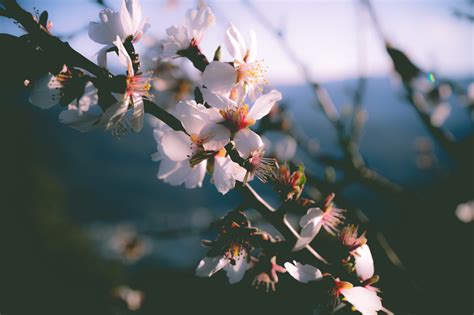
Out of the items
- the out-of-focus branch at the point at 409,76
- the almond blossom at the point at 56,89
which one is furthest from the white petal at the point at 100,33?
the out-of-focus branch at the point at 409,76

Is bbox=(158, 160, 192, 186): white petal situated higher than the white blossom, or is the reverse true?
bbox=(158, 160, 192, 186): white petal

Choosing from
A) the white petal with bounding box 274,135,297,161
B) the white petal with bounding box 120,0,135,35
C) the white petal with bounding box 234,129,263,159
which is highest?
the white petal with bounding box 120,0,135,35

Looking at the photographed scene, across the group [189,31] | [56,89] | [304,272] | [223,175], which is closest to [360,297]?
[304,272]

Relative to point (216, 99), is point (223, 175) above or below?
below

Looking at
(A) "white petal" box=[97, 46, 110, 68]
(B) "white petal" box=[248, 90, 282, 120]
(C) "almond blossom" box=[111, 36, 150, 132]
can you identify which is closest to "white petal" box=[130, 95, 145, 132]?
(C) "almond blossom" box=[111, 36, 150, 132]

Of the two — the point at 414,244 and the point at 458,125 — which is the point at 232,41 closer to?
the point at 414,244

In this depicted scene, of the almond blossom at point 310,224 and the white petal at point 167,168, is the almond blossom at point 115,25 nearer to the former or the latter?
the white petal at point 167,168

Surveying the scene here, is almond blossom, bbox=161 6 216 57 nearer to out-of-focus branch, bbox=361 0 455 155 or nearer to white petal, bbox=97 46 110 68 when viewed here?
white petal, bbox=97 46 110 68

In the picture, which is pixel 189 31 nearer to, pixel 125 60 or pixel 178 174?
pixel 125 60
